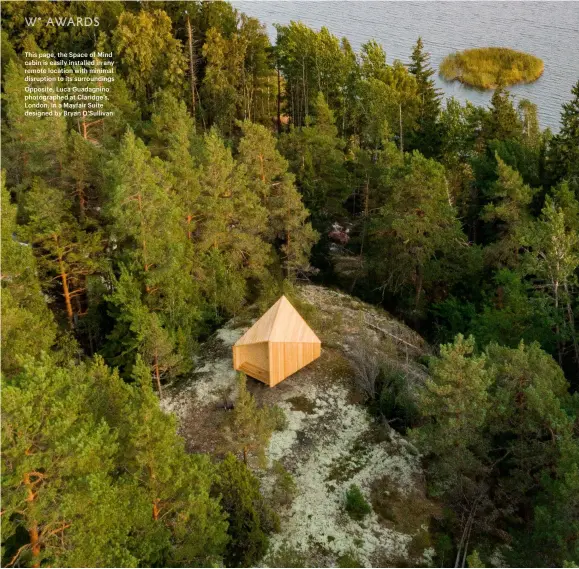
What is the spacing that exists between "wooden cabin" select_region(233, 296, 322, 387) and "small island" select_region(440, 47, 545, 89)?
138 feet

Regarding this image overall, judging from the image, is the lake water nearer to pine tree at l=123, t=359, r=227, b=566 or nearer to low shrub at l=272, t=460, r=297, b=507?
low shrub at l=272, t=460, r=297, b=507

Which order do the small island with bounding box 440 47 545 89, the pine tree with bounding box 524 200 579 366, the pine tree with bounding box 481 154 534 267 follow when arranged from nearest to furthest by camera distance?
1. the pine tree with bounding box 524 200 579 366
2. the pine tree with bounding box 481 154 534 267
3. the small island with bounding box 440 47 545 89

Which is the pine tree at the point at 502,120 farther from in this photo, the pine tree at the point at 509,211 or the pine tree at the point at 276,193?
the pine tree at the point at 276,193

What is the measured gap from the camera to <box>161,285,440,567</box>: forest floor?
16781 mm

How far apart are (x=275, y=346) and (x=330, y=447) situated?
449 centimetres

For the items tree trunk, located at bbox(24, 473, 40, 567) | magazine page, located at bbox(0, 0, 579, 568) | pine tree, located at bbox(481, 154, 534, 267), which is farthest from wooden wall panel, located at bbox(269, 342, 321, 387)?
tree trunk, located at bbox(24, 473, 40, 567)

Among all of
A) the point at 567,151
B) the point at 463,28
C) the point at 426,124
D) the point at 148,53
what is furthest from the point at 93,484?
the point at 463,28

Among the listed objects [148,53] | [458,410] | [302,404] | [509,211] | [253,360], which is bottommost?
[302,404]

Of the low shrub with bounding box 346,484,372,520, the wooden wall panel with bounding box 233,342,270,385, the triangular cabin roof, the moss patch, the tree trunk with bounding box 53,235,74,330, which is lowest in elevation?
the low shrub with bounding box 346,484,372,520

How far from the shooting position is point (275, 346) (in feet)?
74.5

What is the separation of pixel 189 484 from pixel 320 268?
23.1m

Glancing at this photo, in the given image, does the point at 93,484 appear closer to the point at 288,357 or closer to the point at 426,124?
the point at 288,357

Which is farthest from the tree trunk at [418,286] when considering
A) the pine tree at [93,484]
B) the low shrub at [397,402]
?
the pine tree at [93,484]

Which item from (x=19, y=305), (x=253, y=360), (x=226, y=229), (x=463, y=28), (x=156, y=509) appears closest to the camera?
(x=156, y=509)
